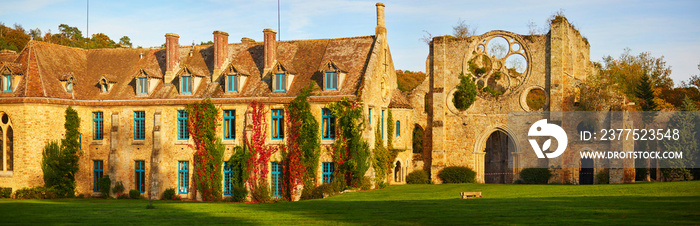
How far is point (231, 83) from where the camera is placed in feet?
117

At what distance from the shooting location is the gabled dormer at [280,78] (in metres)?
34.7

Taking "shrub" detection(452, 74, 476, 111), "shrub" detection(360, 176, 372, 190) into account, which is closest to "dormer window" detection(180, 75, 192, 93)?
"shrub" detection(360, 176, 372, 190)

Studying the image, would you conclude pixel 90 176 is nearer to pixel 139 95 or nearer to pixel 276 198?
pixel 139 95

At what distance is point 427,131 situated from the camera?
41.1m

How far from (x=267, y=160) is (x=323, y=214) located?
43.2 feet

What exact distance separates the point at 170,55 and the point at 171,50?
0.28 metres

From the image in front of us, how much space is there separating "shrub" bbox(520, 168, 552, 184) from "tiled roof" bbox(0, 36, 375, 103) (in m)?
11.9

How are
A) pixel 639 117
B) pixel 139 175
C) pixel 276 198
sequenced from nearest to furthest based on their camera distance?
1. pixel 276 198
2. pixel 139 175
3. pixel 639 117

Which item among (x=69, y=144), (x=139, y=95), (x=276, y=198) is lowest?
(x=276, y=198)

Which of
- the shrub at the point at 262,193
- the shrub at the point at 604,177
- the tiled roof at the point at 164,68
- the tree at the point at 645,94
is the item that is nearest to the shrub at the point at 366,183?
the tiled roof at the point at 164,68

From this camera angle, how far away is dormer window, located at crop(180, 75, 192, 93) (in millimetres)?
36281

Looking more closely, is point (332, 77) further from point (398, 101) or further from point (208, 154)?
point (208, 154)

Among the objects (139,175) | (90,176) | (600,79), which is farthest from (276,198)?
(600,79)

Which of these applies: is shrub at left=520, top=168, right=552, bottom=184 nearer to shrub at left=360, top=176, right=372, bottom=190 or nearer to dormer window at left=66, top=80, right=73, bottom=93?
shrub at left=360, top=176, right=372, bottom=190
